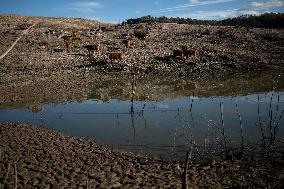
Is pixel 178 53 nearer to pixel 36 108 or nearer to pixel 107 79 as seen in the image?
pixel 107 79

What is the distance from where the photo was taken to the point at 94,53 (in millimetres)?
29562

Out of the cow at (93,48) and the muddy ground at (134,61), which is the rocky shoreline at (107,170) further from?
the cow at (93,48)

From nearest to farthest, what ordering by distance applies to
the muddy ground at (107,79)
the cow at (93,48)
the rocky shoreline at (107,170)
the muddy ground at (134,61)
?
the rocky shoreline at (107,170) < the muddy ground at (107,79) < the muddy ground at (134,61) < the cow at (93,48)

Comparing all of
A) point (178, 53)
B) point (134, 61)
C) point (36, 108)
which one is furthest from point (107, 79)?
Answer: point (36, 108)

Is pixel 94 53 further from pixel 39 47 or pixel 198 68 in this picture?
pixel 198 68

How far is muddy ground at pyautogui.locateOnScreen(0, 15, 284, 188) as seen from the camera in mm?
8555

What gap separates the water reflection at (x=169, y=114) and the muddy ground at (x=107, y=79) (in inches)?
32.1

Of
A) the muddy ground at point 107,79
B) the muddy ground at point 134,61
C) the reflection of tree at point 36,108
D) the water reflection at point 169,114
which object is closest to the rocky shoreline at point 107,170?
the muddy ground at point 107,79

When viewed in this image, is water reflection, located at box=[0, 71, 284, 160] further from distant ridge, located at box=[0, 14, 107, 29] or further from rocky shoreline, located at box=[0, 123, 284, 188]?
distant ridge, located at box=[0, 14, 107, 29]

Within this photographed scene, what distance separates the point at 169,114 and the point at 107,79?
30.6 feet

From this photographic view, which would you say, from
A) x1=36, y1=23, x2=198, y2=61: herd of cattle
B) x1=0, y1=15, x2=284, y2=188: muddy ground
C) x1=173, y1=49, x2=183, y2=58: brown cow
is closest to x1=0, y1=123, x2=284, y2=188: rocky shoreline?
x1=0, y1=15, x2=284, y2=188: muddy ground

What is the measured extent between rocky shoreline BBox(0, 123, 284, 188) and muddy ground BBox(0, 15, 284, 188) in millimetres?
23

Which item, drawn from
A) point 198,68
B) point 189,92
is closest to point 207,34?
point 198,68

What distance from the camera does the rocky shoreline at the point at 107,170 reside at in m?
8.24
